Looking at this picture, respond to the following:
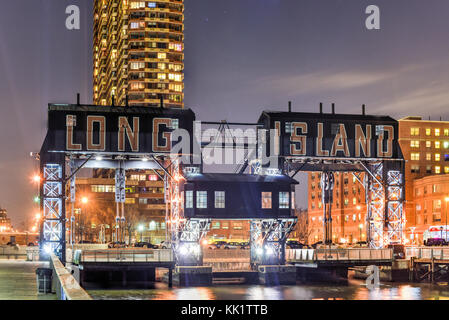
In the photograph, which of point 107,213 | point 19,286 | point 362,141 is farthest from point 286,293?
point 107,213

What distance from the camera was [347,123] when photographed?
251 ft

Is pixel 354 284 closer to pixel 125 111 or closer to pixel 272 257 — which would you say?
pixel 272 257

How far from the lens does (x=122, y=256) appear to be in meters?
66.0

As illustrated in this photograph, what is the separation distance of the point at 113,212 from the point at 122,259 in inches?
4531

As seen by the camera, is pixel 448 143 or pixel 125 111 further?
pixel 448 143

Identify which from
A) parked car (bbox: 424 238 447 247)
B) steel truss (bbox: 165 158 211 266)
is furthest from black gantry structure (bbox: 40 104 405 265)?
parked car (bbox: 424 238 447 247)

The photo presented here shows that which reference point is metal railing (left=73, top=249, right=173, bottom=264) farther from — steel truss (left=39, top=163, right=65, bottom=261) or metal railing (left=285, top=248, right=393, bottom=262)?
metal railing (left=285, top=248, right=393, bottom=262)

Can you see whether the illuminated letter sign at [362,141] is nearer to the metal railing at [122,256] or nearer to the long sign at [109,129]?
the long sign at [109,129]

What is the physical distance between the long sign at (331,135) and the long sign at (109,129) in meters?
10.9

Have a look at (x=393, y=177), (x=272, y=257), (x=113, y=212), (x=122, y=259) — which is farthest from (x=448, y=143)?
(x=122, y=259)

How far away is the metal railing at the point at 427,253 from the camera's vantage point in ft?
238

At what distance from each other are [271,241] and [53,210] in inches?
880

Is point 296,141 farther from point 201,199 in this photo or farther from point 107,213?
point 107,213

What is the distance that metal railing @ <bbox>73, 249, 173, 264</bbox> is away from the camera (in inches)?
2564
